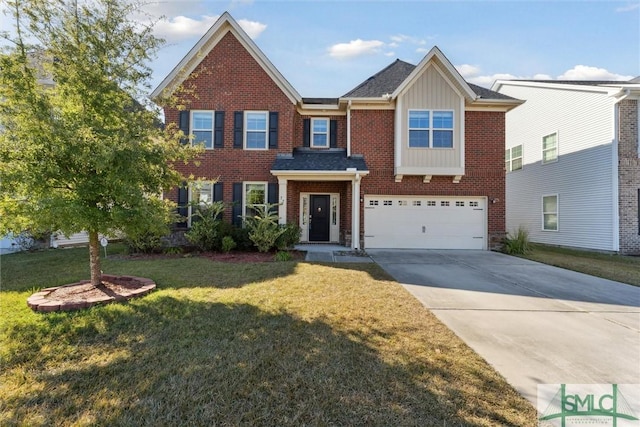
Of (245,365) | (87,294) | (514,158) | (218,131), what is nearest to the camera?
(245,365)

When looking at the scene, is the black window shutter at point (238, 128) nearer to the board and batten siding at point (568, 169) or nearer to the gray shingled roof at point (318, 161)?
the gray shingled roof at point (318, 161)

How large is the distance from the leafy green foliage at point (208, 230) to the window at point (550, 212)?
589 inches

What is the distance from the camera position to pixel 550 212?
14.4m

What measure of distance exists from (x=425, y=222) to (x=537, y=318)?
25.5 feet

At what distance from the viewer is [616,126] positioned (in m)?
11.4

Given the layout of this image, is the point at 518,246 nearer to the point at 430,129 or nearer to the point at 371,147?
the point at 430,129

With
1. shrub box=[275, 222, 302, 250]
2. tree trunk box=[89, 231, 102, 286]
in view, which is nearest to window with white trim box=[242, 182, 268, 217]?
shrub box=[275, 222, 302, 250]

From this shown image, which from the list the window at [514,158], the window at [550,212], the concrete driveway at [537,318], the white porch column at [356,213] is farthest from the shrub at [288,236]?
the window at [514,158]

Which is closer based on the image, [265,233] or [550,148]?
[265,233]

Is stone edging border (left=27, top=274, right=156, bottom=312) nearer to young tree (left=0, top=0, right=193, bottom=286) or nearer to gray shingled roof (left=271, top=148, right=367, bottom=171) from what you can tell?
young tree (left=0, top=0, right=193, bottom=286)

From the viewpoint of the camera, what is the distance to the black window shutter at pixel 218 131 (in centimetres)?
1185

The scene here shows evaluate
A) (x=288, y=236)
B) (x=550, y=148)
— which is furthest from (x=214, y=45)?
(x=550, y=148)

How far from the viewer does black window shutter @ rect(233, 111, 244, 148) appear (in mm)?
11852

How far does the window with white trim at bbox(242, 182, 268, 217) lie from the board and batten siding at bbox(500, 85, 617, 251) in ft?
43.6
